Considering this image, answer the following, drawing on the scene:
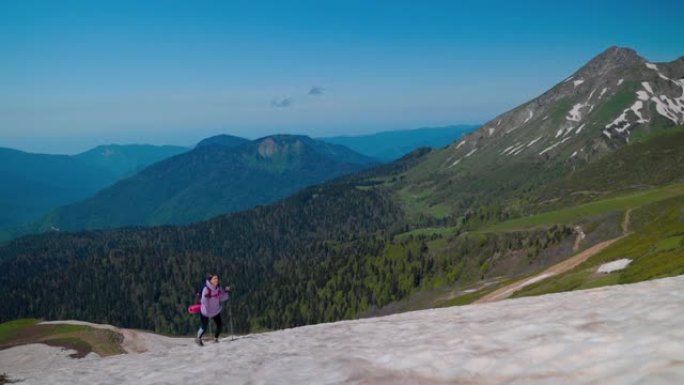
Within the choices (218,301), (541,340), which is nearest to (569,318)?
(541,340)

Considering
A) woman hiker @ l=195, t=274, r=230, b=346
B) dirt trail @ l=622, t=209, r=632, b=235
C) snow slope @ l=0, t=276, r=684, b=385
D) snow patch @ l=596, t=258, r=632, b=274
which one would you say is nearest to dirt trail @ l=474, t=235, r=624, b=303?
snow patch @ l=596, t=258, r=632, b=274

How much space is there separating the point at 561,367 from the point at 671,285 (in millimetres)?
12936

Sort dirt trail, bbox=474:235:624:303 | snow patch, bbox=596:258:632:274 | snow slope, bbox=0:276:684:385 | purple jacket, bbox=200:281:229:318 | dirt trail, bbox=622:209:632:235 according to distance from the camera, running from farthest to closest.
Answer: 1. dirt trail, bbox=622:209:632:235
2. dirt trail, bbox=474:235:624:303
3. snow patch, bbox=596:258:632:274
4. purple jacket, bbox=200:281:229:318
5. snow slope, bbox=0:276:684:385

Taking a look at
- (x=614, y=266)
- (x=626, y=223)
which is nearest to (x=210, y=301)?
(x=614, y=266)

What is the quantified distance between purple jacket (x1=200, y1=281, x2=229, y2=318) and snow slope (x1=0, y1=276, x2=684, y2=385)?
290 centimetres

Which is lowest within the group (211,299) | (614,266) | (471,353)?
(614,266)

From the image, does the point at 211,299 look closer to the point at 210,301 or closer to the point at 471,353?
the point at 210,301

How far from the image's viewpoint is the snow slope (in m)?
13.2

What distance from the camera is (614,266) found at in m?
76.2

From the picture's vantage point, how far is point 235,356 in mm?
23406

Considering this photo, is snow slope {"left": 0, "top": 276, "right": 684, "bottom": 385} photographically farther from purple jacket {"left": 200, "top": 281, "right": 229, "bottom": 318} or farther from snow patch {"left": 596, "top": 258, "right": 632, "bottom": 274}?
snow patch {"left": 596, "top": 258, "right": 632, "bottom": 274}

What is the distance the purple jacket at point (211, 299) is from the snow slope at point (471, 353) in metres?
2.90

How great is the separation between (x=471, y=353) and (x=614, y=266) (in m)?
69.0

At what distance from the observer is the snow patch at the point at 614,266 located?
7431 centimetres
